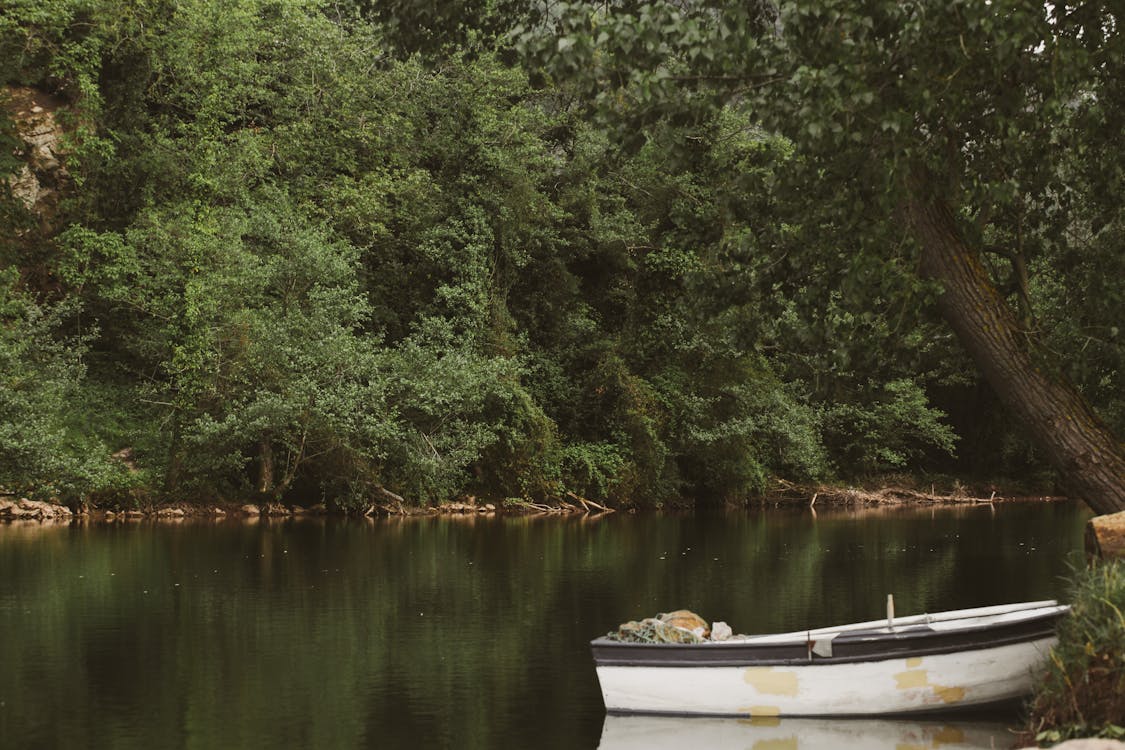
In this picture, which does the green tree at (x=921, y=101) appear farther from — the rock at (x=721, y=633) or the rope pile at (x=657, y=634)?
the rope pile at (x=657, y=634)

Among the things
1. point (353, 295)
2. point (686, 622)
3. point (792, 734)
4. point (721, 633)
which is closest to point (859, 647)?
point (792, 734)

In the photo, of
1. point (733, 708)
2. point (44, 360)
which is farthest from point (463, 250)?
point (733, 708)

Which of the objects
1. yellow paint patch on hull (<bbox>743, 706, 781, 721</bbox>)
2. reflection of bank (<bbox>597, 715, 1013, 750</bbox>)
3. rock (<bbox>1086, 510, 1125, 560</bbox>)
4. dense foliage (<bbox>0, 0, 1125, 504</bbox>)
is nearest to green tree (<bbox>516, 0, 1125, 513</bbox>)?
rock (<bbox>1086, 510, 1125, 560</bbox>)

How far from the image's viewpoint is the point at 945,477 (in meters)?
55.5

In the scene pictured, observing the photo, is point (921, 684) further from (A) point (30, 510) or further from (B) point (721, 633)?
(A) point (30, 510)

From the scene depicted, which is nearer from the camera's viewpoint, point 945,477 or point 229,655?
point 229,655

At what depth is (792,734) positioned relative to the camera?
39.9ft

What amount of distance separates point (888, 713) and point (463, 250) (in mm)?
33510

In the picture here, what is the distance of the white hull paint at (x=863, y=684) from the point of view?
40.7 ft

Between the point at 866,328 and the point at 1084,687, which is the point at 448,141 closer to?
the point at 866,328

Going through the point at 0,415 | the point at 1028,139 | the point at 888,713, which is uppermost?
the point at 1028,139

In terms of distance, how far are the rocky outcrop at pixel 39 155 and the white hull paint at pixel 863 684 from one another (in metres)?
34.1

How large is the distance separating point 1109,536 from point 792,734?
11.0 ft

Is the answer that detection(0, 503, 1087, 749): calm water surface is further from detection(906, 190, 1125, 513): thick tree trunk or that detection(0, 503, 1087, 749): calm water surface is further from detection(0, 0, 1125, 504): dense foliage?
detection(0, 0, 1125, 504): dense foliage
